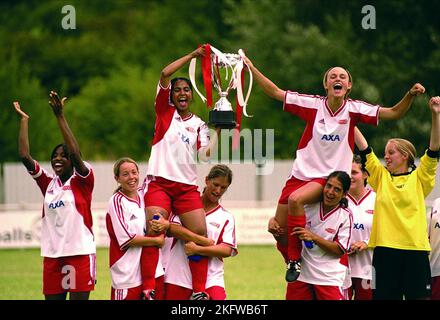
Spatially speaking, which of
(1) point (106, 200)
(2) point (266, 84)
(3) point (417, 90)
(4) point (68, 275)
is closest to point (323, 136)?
(2) point (266, 84)

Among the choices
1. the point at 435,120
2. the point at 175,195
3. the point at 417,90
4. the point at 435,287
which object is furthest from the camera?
the point at 435,287

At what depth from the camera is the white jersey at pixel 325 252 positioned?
948 cm

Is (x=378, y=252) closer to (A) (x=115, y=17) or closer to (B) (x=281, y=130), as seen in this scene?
(B) (x=281, y=130)

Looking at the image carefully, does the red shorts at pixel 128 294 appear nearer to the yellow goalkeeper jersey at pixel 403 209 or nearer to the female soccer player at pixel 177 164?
the female soccer player at pixel 177 164

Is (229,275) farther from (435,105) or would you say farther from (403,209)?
(435,105)

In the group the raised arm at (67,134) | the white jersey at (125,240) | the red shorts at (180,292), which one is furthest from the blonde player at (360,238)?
the raised arm at (67,134)

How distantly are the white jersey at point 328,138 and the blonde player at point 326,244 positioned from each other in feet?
0.85

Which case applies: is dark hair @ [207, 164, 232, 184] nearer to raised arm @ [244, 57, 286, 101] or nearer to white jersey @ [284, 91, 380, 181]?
white jersey @ [284, 91, 380, 181]

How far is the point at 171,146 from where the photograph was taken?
995 centimetres

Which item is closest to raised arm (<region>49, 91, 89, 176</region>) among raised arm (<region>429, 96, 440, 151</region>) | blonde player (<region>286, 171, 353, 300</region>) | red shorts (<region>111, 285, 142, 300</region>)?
red shorts (<region>111, 285, 142, 300</region>)

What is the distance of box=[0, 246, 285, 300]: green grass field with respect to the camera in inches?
600

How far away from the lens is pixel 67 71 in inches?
1746

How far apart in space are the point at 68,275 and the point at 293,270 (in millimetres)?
2328
